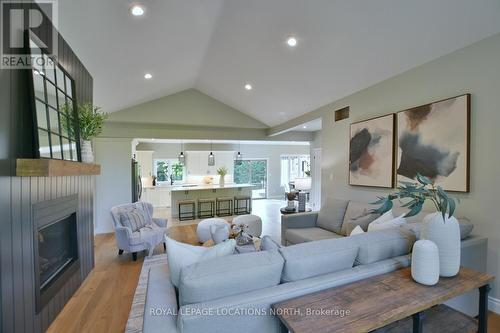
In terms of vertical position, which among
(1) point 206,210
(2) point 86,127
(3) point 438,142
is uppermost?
(2) point 86,127

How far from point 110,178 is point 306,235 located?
186 inches

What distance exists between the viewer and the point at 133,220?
3971 mm

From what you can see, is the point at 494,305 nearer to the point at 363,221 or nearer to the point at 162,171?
the point at 363,221

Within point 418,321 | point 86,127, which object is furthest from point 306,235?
point 86,127

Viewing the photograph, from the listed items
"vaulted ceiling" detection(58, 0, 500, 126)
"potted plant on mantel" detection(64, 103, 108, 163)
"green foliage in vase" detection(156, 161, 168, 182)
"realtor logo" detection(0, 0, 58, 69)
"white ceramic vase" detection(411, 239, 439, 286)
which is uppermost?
"vaulted ceiling" detection(58, 0, 500, 126)

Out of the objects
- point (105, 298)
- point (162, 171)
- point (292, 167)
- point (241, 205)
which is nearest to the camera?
point (105, 298)

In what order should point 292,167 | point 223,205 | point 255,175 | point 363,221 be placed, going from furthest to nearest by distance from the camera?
1. point 292,167
2. point 255,175
3. point 223,205
4. point 363,221

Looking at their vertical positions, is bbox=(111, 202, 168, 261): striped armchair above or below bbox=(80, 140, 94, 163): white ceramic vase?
below

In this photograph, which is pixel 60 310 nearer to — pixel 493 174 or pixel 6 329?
pixel 6 329

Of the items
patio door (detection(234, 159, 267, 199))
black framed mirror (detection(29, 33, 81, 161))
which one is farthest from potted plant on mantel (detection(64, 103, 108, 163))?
patio door (detection(234, 159, 267, 199))

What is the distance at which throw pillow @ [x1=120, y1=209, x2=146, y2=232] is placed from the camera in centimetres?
384

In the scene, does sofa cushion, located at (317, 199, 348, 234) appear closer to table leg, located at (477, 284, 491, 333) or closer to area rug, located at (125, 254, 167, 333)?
table leg, located at (477, 284, 491, 333)

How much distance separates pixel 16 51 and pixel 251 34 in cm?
263

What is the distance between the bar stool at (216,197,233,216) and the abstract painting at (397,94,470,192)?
5091 millimetres
